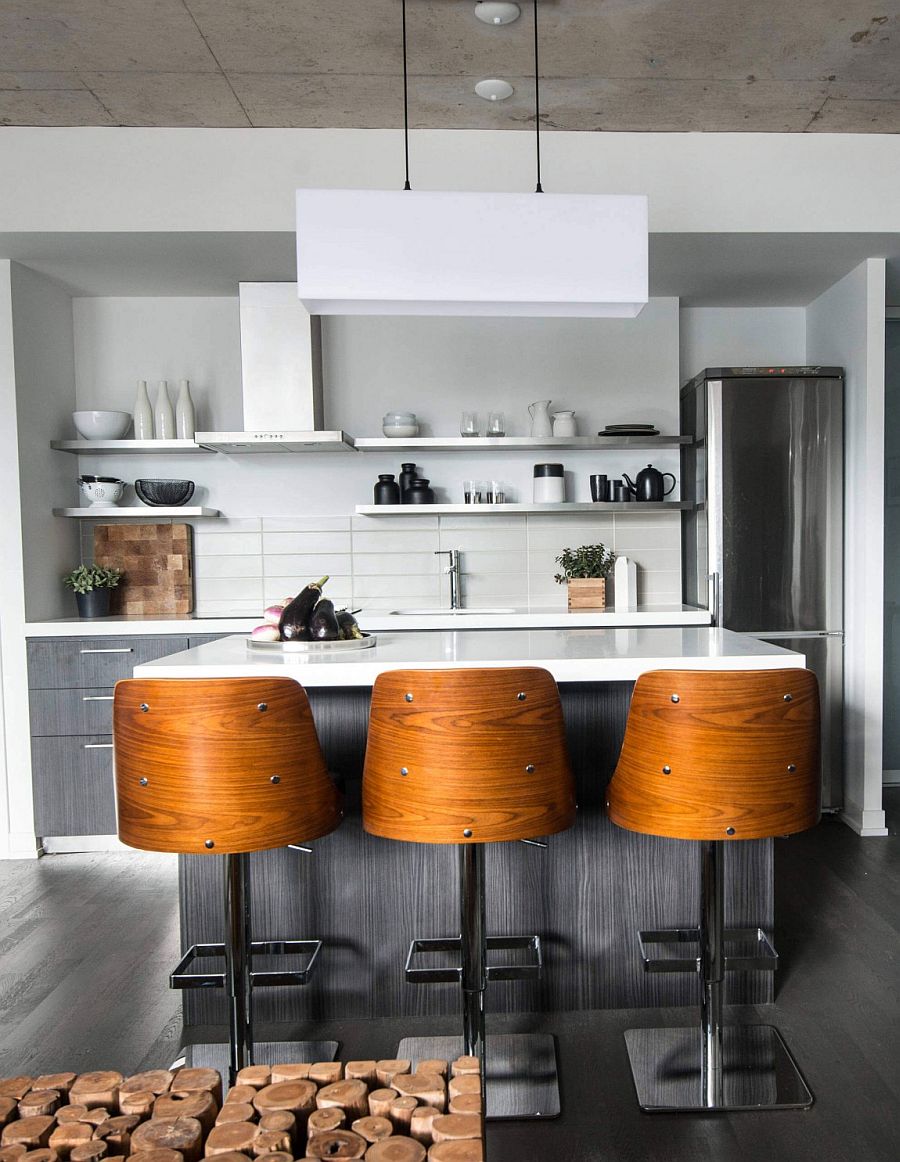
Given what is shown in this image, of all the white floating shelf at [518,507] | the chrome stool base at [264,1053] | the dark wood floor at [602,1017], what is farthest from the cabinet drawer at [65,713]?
the chrome stool base at [264,1053]

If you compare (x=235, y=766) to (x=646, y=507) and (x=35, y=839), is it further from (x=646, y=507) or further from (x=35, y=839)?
(x=646, y=507)

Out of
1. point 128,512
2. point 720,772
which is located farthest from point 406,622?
point 720,772

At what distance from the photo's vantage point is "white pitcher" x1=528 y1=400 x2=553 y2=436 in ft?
13.8

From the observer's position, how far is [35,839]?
12.1ft

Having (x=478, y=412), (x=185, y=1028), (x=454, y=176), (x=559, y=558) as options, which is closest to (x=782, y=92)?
(x=454, y=176)

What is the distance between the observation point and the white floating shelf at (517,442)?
4.05 metres

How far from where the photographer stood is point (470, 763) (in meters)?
1.80

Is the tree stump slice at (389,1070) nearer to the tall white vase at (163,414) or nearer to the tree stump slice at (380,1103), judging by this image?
the tree stump slice at (380,1103)

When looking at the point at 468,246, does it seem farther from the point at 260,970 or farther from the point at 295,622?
the point at 260,970

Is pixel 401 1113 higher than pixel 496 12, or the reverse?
pixel 496 12

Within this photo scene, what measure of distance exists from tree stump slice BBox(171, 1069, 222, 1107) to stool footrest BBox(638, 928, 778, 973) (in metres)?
1.16

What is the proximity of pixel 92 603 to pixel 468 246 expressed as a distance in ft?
8.74

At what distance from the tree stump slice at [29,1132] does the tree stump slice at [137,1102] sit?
3.5 inches

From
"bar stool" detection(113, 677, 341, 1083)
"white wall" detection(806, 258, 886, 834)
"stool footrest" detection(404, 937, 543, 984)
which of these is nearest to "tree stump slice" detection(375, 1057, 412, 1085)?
"bar stool" detection(113, 677, 341, 1083)
